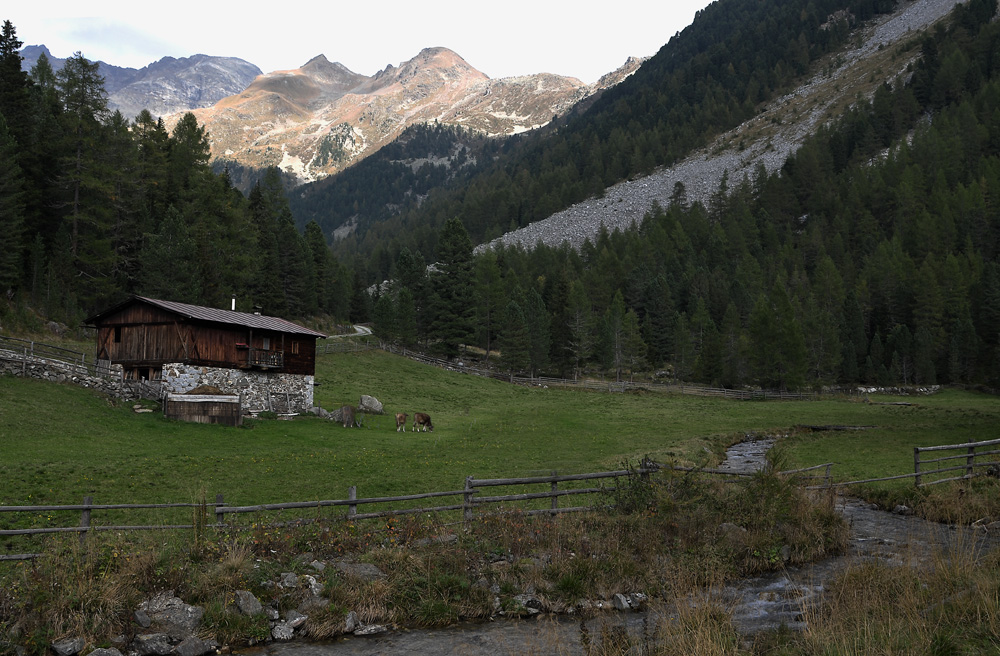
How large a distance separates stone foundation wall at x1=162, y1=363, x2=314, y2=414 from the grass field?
2.69m

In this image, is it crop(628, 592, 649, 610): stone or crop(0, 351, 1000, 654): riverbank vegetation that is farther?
crop(628, 592, 649, 610): stone

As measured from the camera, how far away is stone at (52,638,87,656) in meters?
10.1

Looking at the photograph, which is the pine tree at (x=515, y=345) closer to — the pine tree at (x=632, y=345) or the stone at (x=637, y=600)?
the pine tree at (x=632, y=345)

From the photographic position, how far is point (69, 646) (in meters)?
10.2

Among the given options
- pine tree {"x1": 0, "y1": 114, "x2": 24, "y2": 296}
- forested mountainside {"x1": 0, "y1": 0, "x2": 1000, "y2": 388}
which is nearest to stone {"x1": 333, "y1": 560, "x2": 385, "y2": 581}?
forested mountainside {"x1": 0, "y1": 0, "x2": 1000, "y2": 388}

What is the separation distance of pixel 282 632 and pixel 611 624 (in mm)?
6312

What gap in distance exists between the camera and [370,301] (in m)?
128

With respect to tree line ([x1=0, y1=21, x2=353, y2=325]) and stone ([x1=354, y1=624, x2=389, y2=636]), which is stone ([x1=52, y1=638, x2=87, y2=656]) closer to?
stone ([x1=354, y1=624, x2=389, y2=636])

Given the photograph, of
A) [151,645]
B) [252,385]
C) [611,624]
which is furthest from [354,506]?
[252,385]

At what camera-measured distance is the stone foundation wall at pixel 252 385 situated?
132 ft

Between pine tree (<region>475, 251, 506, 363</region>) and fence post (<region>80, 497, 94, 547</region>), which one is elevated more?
pine tree (<region>475, 251, 506, 363</region>)

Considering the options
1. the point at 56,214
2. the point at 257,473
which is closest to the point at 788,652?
the point at 257,473

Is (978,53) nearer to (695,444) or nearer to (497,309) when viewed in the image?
(497,309)

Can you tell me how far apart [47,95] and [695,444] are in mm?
78674
